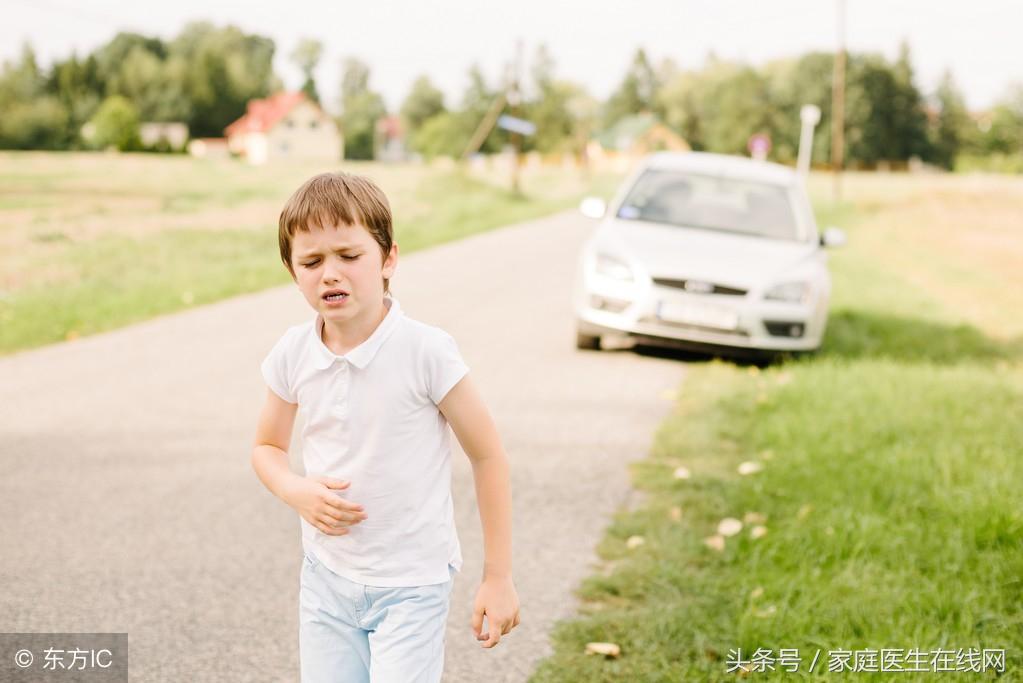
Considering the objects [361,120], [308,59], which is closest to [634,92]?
[361,120]

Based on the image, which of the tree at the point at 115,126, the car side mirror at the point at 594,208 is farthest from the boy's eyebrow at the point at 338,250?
the tree at the point at 115,126

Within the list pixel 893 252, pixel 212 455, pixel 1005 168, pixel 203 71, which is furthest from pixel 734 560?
pixel 1005 168

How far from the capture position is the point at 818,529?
4168 mm

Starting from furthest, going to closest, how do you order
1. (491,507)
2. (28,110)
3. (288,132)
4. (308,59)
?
(308,59) → (288,132) → (28,110) → (491,507)

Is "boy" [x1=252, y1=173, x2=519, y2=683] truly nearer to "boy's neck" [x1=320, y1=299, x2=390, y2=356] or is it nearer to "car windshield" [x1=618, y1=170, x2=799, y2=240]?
"boy's neck" [x1=320, y1=299, x2=390, y2=356]

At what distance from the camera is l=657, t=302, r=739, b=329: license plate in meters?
7.67

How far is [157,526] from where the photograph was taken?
13.9ft

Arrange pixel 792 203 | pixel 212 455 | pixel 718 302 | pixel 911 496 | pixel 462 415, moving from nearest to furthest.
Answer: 1. pixel 462 415
2. pixel 911 496
3. pixel 212 455
4. pixel 718 302
5. pixel 792 203

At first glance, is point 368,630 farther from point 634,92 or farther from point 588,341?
point 634,92

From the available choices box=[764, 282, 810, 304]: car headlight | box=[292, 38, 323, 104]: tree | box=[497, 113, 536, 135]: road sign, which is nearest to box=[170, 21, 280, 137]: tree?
box=[292, 38, 323, 104]: tree

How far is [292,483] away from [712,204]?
7381mm

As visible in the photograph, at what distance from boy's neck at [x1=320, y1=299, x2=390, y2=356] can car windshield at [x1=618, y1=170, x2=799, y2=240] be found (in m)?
6.90

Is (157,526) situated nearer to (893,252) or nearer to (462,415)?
(462,415)

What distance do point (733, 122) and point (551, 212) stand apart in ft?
248
